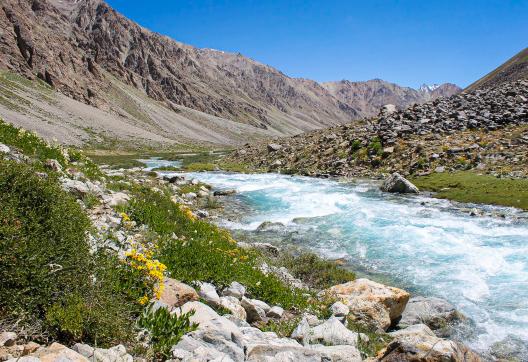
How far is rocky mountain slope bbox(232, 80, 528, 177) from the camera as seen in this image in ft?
98.5

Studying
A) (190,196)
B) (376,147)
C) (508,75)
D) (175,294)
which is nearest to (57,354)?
(175,294)

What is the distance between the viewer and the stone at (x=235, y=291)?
866cm

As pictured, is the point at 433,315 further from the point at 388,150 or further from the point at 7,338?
the point at 388,150

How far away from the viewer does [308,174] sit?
38094 millimetres

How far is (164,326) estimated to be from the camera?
5.74 metres

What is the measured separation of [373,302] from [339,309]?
1001 millimetres

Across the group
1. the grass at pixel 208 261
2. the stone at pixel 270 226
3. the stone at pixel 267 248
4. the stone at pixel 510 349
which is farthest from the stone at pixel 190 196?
the stone at pixel 510 349

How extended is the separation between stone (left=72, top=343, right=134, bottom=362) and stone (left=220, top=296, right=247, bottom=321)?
3.01 m

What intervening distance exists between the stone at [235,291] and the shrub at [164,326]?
8.78 ft

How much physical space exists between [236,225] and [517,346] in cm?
1348

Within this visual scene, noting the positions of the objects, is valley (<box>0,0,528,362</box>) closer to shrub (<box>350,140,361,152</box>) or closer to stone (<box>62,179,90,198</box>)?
stone (<box>62,179,90,198</box>)

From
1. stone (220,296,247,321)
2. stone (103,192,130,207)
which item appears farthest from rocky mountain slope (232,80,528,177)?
stone (220,296,247,321)

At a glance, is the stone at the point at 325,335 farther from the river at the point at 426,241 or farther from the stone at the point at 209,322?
the river at the point at 426,241

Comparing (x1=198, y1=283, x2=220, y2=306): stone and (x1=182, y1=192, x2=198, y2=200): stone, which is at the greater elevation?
(x1=198, y1=283, x2=220, y2=306): stone
